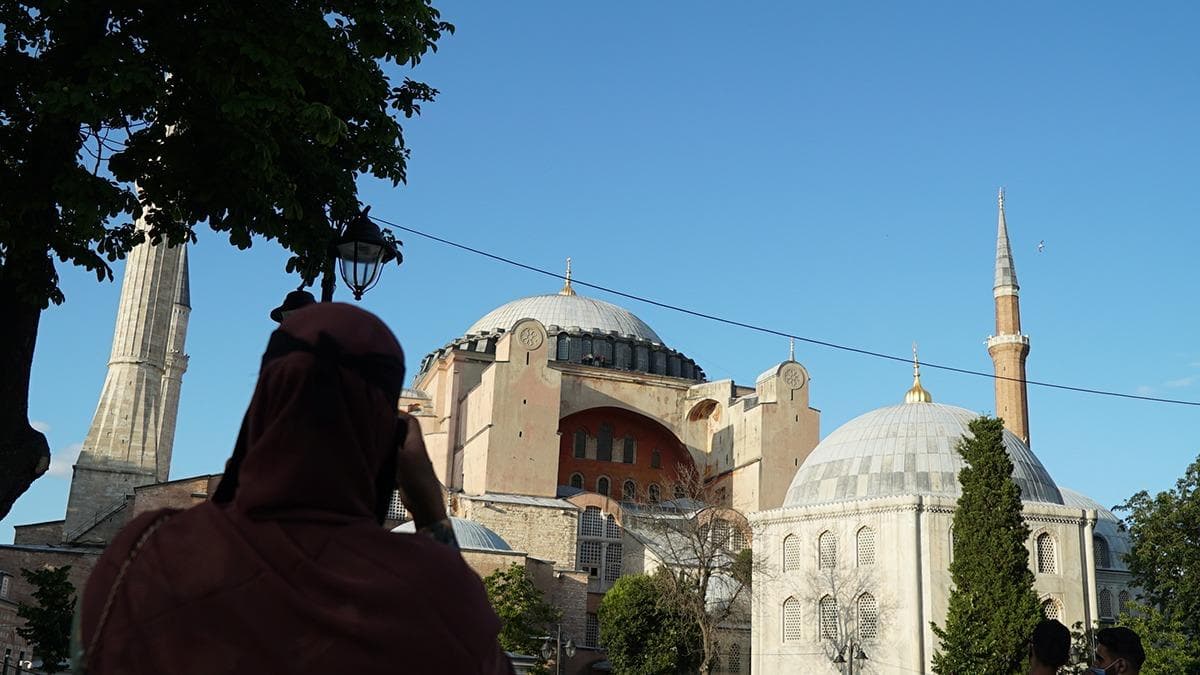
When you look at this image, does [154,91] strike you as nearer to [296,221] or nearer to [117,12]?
[117,12]

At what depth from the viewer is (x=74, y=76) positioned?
757 cm

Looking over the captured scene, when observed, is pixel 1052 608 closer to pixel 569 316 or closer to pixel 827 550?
pixel 827 550

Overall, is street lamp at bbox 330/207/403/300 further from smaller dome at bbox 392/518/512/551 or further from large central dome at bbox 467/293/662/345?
large central dome at bbox 467/293/662/345

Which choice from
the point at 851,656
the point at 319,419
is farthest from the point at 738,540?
the point at 319,419

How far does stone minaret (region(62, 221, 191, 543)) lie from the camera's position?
3228 centimetres

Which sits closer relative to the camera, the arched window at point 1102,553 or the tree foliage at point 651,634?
the tree foliage at point 651,634

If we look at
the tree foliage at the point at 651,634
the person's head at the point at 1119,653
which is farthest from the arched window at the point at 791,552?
the person's head at the point at 1119,653

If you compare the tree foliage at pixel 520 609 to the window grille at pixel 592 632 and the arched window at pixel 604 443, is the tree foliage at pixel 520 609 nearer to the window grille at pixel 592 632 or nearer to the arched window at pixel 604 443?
the window grille at pixel 592 632

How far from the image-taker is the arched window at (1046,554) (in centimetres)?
2819

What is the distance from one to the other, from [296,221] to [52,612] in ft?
53.2

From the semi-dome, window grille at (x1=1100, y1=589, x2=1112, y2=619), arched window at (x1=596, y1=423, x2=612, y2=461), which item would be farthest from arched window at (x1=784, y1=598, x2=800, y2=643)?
arched window at (x1=596, y1=423, x2=612, y2=461)

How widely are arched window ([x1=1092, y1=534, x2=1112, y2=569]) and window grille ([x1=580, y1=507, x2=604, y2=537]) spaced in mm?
15302

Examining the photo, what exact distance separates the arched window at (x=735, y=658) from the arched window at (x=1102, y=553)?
38.0 ft

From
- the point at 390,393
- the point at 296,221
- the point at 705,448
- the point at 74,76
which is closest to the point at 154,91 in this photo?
the point at 74,76
